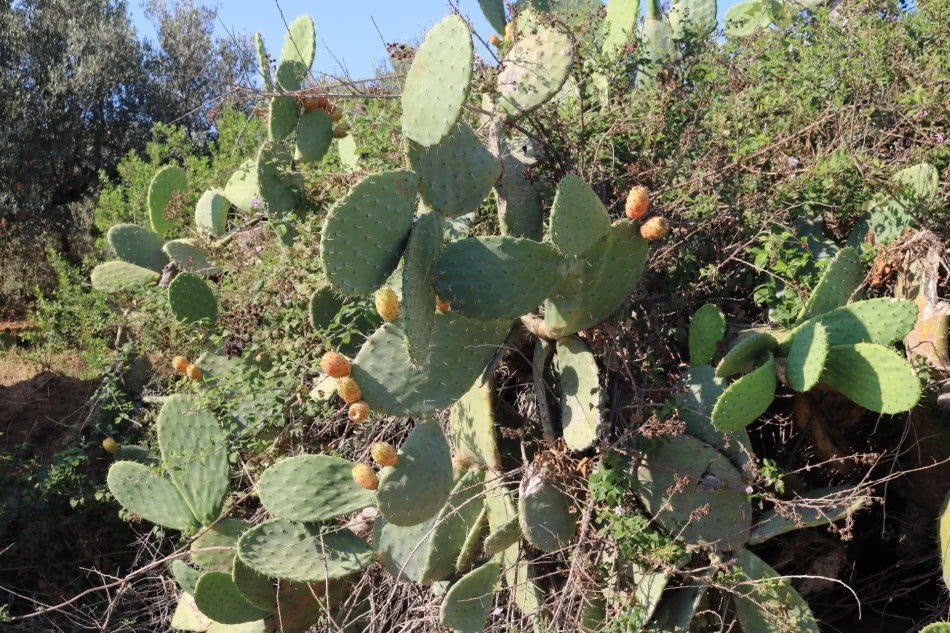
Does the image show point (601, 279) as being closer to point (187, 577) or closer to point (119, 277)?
point (187, 577)

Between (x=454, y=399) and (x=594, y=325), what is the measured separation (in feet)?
1.52

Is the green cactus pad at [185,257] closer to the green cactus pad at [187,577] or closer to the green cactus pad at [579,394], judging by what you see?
the green cactus pad at [187,577]

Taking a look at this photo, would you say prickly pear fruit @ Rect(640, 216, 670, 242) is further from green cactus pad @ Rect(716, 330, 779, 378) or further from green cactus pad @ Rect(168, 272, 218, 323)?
green cactus pad @ Rect(168, 272, 218, 323)

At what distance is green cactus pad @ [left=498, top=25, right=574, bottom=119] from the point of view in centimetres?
271

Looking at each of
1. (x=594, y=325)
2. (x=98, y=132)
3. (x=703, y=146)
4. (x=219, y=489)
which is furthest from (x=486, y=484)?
(x=98, y=132)

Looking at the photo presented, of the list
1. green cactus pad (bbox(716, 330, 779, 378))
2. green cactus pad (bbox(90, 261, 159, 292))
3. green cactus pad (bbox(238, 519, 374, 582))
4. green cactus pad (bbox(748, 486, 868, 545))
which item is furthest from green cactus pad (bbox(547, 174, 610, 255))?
green cactus pad (bbox(90, 261, 159, 292))

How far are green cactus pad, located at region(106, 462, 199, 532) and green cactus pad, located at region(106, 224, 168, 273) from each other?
4.27 feet

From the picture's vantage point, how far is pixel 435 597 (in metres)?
2.88

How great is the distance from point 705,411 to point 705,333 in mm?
250

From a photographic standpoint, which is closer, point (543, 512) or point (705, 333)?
point (543, 512)

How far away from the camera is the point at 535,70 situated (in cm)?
275

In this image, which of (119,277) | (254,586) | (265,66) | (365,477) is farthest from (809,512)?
(119,277)

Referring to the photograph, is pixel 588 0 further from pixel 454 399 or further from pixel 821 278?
pixel 454 399

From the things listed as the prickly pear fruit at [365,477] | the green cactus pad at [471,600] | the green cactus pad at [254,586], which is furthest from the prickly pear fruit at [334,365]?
the green cactus pad at [254,586]
